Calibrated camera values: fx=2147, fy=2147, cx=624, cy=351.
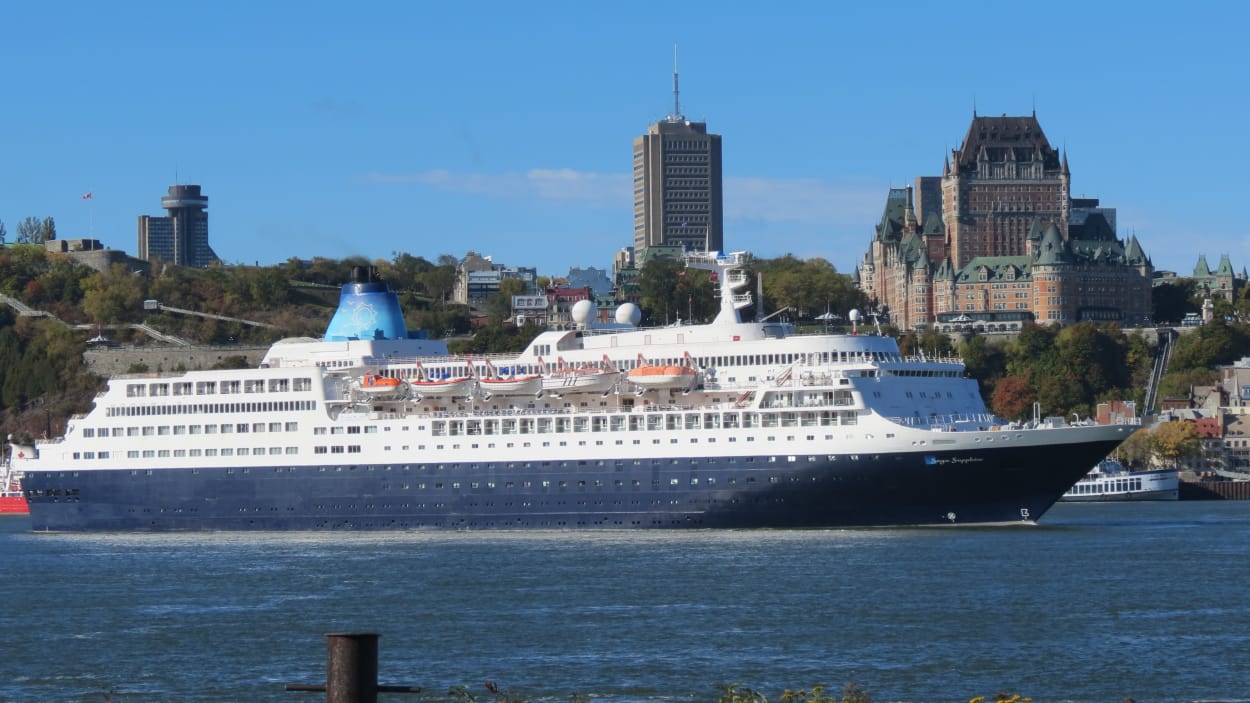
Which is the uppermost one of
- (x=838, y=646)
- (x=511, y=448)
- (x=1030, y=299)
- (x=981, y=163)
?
(x=981, y=163)

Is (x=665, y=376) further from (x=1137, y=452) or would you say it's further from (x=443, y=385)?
(x=1137, y=452)

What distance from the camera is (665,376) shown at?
61.5 m

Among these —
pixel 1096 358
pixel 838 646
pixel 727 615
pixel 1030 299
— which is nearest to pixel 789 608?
pixel 727 615

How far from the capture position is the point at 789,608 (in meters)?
41.3

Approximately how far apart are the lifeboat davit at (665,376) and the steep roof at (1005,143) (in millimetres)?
128746

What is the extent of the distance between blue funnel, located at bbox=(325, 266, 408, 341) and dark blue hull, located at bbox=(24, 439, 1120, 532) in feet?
26.6

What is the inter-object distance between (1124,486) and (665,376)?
51.1 metres

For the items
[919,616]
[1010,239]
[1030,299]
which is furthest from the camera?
[1010,239]

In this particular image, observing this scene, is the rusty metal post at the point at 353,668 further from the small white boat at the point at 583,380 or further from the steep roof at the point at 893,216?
the steep roof at the point at 893,216

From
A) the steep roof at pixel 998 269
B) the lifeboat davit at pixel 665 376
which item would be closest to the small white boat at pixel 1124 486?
the lifeboat davit at pixel 665 376

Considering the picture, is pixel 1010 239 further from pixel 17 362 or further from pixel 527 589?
pixel 527 589

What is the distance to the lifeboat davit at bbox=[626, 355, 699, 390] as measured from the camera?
202 feet

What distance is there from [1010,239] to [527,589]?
146 metres

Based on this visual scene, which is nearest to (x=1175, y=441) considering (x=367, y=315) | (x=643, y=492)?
(x=367, y=315)
